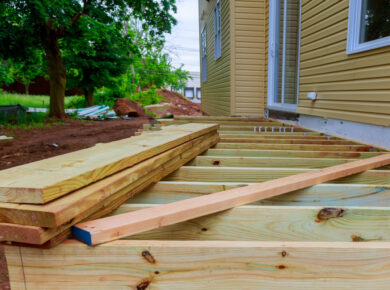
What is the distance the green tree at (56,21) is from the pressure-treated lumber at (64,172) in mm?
8514

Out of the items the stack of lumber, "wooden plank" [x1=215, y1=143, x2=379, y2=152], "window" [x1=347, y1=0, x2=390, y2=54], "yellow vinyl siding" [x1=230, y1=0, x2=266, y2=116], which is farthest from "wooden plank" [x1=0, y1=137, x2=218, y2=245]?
"yellow vinyl siding" [x1=230, y1=0, x2=266, y2=116]

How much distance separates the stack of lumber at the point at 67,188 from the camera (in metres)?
1.05

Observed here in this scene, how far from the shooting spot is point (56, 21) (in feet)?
30.8

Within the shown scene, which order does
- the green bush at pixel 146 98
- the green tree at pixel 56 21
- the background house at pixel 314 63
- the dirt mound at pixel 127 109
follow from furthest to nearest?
the green bush at pixel 146 98, the dirt mound at pixel 127 109, the green tree at pixel 56 21, the background house at pixel 314 63

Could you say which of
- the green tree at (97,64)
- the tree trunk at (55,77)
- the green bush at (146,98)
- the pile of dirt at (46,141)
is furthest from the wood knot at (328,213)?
the green bush at (146,98)

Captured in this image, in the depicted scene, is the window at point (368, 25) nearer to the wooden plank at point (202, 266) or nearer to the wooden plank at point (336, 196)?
the wooden plank at point (336, 196)

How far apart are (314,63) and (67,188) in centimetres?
510

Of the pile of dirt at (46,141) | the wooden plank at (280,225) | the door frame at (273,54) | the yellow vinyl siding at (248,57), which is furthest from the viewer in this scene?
the yellow vinyl siding at (248,57)

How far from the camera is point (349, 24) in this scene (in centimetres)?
394

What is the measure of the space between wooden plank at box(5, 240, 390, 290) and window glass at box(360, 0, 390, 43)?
331 cm

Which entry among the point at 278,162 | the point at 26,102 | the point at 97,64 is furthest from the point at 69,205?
the point at 26,102

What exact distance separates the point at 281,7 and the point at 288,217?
7184 mm

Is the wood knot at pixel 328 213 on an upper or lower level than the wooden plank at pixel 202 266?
upper

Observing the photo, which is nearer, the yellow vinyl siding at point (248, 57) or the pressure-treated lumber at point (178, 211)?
the pressure-treated lumber at point (178, 211)
